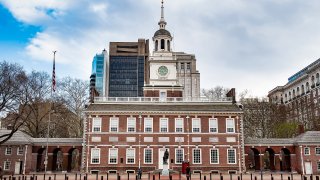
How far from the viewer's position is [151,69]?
191 ft

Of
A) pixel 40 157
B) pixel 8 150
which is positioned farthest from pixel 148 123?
pixel 8 150

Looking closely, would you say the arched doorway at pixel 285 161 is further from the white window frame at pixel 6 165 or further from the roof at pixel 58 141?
the white window frame at pixel 6 165

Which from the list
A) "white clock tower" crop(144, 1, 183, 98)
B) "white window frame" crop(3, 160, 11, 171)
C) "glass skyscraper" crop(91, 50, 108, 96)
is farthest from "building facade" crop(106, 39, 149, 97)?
"white window frame" crop(3, 160, 11, 171)

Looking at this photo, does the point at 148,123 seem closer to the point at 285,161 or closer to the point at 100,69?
the point at 285,161

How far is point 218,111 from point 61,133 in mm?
32074

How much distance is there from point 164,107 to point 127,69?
397 ft

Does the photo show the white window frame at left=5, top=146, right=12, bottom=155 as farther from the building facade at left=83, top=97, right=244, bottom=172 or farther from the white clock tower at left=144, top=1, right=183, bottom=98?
the white clock tower at left=144, top=1, right=183, bottom=98

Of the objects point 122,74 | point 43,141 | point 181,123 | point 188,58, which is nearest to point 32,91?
point 43,141

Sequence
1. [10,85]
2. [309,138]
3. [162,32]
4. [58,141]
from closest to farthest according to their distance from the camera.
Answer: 1. [10,85]
2. [309,138]
3. [58,141]
4. [162,32]

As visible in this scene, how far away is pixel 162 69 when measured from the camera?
58375mm

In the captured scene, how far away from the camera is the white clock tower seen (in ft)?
186

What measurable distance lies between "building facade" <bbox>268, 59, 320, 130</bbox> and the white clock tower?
27.2 meters

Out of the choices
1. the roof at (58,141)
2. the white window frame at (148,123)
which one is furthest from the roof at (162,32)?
the roof at (58,141)

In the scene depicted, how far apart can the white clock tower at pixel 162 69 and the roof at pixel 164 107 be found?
5.48 m
